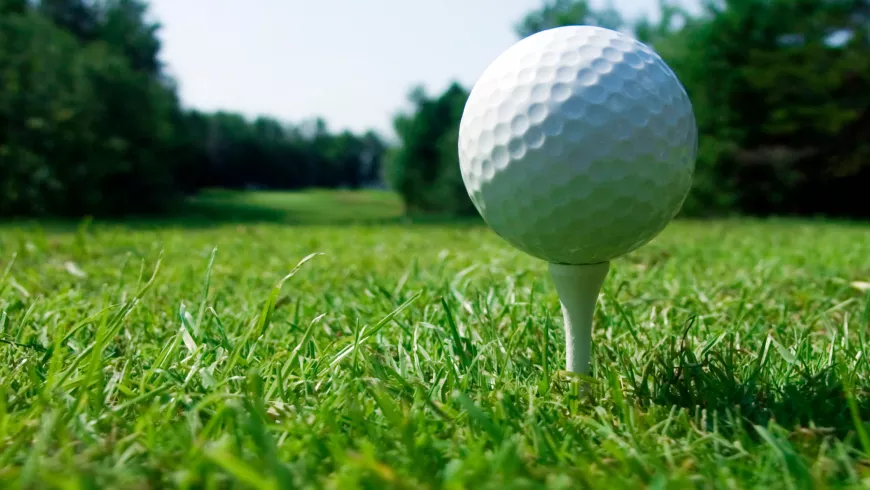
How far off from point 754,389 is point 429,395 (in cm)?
74

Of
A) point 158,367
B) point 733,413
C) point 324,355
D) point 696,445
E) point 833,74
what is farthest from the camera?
point 833,74

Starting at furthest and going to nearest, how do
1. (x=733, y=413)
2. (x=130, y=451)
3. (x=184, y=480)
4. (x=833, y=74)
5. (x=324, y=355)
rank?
(x=833, y=74) < (x=324, y=355) < (x=733, y=413) < (x=130, y=451) < (x=184, y=480)

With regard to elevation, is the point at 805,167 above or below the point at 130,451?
above

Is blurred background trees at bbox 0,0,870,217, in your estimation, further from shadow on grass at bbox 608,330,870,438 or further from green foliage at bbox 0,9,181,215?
shadow on grass at bbox 608,330,870,438

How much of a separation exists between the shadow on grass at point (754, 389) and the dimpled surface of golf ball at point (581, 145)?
1.04 ft

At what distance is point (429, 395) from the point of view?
1.29m

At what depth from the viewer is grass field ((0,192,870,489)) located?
0.95m

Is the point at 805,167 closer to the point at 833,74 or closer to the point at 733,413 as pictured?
the point at 833,74

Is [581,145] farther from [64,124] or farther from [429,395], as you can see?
[64,124]

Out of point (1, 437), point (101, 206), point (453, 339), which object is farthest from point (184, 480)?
point (101, 206)

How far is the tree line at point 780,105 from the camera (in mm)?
13898

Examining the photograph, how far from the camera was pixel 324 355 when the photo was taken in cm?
152

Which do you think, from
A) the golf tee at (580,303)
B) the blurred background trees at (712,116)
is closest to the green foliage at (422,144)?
the blurred background trees at (712,116)

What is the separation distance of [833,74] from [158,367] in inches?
636
